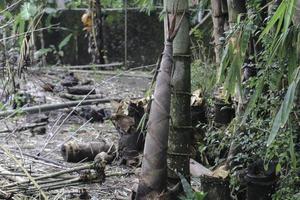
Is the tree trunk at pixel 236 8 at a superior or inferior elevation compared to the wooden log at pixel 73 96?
superior

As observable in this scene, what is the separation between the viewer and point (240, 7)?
11.3ft

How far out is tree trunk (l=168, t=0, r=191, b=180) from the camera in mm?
2824

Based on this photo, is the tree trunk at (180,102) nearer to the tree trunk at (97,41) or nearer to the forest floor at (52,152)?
the forest floor at (52,152)

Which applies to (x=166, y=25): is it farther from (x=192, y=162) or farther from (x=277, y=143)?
(x=192, y=162)

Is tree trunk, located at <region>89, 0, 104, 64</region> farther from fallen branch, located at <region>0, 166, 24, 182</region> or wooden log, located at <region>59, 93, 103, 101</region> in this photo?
fallen branch, located at <region>0, 166, 24, 182</region>

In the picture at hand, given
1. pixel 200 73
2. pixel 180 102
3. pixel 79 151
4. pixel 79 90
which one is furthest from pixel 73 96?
pixel 180 102

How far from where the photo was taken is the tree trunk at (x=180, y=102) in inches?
111

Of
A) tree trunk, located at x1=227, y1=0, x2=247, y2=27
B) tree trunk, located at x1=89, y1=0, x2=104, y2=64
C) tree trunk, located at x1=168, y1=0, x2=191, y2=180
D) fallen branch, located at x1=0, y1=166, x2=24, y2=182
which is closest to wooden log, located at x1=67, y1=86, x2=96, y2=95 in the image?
tree trunk, located at x1=89, y1=0, x2=104, y2=64

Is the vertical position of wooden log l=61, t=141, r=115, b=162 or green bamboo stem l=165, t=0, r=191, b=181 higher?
green bamboo stem l=165, t=0, r=191, b=181

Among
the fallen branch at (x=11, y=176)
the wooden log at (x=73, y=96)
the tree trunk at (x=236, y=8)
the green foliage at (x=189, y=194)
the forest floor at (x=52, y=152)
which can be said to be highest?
the tree trunk at (x=236, y=8)

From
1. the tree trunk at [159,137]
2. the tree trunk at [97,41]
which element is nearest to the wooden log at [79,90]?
the tree trunk at [97,41]

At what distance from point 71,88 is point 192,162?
3.12 meters

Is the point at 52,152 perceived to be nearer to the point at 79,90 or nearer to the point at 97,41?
the point at 79,90

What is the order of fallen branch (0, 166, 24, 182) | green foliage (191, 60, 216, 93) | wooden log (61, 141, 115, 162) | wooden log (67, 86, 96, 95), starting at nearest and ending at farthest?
1. fallen branch (0, 166, 24, 182)
2. wooden log (61, 141, 115, 162)
3. green foliage (191, 60, 216, 93)
4. wooden log (67, 86, 96, 95)
